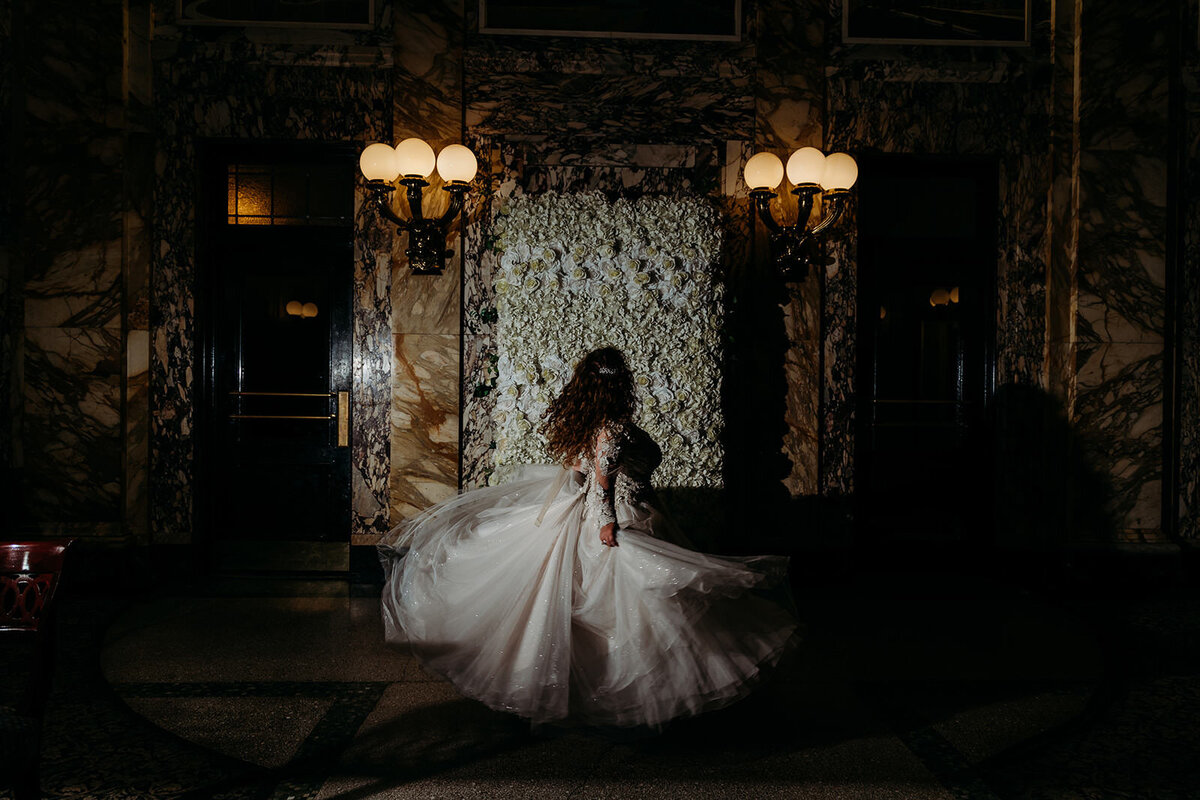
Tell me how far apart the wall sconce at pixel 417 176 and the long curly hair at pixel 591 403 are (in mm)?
2379

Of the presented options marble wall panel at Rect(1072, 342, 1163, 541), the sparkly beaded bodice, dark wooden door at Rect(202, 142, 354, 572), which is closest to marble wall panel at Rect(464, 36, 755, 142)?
dark wooden door at Rect(202, 142, 354, 572)

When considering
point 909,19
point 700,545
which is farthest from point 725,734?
point 909,19

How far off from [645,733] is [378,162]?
4.00 m

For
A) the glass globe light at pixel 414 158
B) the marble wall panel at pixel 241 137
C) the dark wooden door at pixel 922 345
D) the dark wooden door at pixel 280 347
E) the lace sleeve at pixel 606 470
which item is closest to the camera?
the lace sleeve at pixel 606 470

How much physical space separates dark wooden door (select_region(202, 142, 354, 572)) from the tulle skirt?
2501mm

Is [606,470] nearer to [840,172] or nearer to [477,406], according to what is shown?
[477,406]

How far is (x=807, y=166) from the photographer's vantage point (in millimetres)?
5074

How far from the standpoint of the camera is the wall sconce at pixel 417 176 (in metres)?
5.02

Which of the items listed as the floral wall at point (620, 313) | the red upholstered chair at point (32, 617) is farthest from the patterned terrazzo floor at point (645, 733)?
the floral wall at point (620, 313)

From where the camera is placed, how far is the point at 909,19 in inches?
218

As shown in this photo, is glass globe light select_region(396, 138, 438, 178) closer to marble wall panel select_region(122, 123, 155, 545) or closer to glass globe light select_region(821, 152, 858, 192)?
marble wall panel select_region(122, 123, 155, 545)

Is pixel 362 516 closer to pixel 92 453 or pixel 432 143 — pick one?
pixel 92 453

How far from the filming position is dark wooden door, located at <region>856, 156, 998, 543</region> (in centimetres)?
570

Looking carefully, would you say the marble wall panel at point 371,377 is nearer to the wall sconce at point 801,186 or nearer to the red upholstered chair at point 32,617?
the wall sconce at point 801,186
